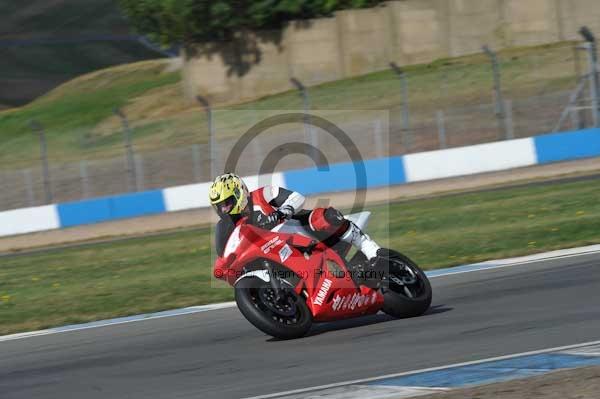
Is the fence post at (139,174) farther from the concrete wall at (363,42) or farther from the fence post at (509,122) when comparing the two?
the concrete wall at (363,42)

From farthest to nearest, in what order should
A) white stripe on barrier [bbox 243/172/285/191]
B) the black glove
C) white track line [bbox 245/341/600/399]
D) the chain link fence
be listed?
the chain link fence, white stripe on barrier [bbox 243/172/285/191], the black glove, white track line [bbox 245/341/600/399]

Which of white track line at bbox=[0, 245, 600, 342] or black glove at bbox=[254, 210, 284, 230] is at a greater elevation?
black glove at bbox=[254, 210, 284, 230]

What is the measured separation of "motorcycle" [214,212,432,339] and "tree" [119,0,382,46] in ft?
101

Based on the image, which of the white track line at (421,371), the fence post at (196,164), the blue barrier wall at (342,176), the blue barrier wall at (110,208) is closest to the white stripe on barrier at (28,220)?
the blue barrier wall at (110,208)

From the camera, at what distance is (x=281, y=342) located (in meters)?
8.55

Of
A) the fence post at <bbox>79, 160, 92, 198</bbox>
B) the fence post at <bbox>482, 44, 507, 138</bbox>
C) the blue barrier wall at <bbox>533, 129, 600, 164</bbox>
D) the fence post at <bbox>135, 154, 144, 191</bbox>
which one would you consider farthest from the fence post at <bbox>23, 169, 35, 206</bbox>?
the blue barrier wall at <bbox>533, 129, 600, 164</bbox>

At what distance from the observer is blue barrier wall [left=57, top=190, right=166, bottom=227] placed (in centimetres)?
2412

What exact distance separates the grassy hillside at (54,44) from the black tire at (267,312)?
4131 centimetres

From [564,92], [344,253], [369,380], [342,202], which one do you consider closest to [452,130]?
[564,92]

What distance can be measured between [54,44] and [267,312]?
4853cm

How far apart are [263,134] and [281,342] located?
2201cm

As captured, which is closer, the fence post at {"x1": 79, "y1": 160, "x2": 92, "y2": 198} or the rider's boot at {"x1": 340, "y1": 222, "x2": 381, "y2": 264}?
the rider's boot at {"x1": 340, "y1": 222, "x2": 381, "y2": 264}

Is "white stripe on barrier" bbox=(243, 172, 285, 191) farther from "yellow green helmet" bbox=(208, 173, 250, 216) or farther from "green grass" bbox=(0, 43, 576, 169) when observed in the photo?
"yellow green helmet" bbox=(208, 173, 250, 216)

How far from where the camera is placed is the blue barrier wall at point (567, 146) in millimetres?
23531
